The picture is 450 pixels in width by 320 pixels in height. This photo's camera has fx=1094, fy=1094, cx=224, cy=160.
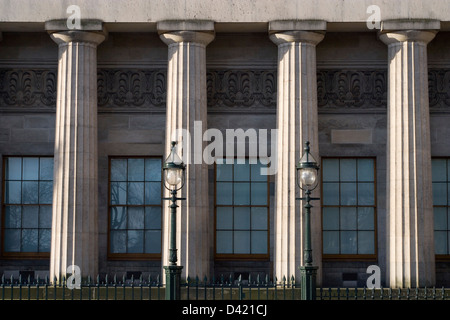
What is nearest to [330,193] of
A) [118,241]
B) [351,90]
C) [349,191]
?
[349,191]

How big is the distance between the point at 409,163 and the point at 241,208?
5877mm

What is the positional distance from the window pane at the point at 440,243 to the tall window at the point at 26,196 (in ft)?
40.9

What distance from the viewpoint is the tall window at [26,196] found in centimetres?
3553

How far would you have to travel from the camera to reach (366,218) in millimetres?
35344

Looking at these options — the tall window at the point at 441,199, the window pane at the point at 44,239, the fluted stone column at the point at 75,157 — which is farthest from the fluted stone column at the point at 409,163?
the window pane at the point at 44,239

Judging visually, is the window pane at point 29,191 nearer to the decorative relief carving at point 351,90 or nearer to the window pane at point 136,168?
the window pane at point 136,168

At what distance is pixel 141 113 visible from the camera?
1391 inches

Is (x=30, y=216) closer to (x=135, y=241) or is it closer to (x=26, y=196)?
(x=26, y=196)

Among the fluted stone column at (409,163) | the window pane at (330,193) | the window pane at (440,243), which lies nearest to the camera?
the fluted stone column at (409,163)

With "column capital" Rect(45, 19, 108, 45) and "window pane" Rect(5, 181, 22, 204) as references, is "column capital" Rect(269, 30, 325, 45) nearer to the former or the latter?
"column capital" Rect(45, 19, 108, 45)

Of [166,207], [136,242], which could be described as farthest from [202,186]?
[136,242]

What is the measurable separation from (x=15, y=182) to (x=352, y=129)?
1106 centimetres
